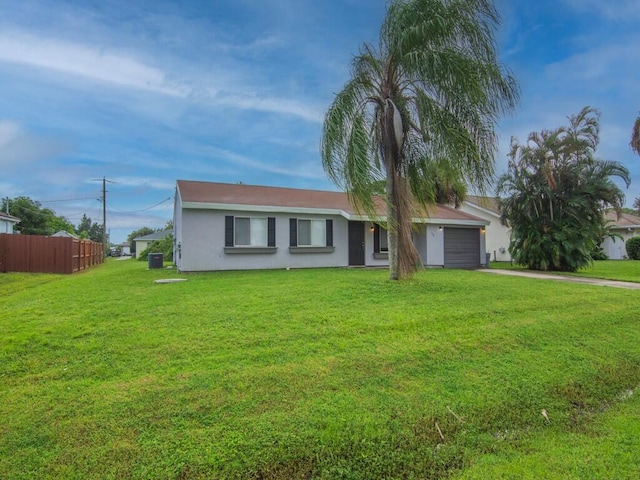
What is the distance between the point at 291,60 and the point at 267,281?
869cm

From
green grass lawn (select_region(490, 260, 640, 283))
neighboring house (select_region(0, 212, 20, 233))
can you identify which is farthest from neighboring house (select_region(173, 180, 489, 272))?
neighboring house (select_region(0, 212, 20, 233))

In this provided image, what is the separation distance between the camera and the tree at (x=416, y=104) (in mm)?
7582

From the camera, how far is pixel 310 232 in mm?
14602

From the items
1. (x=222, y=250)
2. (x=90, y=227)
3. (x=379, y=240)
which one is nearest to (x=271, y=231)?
(x=222, y=250)

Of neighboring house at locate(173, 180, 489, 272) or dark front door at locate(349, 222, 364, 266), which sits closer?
neighboring house at locate(173, 180, 489, 272)

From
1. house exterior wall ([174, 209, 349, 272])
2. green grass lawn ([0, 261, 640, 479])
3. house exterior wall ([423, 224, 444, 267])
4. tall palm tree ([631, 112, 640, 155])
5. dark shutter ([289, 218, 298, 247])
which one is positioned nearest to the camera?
green grass lawn ([0, 261, 640, 479])

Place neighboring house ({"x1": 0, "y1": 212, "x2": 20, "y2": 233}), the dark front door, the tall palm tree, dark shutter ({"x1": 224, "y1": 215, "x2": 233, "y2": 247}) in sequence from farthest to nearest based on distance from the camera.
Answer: neighboring house ({"x1": 0, "y1": 212, "x2": 20, "y2": 233})
the dark front door
the tall palm tree
dark shutter ({"x1": 224, "y1": 215, "x2": 233, "y2": 247})

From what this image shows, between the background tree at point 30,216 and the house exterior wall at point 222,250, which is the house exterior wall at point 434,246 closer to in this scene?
the house exterior wall at point 222,250

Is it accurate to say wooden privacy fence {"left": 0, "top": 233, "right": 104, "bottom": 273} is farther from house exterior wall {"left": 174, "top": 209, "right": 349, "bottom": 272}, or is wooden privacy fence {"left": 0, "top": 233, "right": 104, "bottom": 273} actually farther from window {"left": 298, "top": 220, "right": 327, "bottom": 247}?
window {"left": 298, "top": 220, "right": 327, "bottom": 247}

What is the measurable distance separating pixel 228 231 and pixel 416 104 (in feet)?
26.6

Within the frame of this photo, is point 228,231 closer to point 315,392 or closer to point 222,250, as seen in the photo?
point 222,250

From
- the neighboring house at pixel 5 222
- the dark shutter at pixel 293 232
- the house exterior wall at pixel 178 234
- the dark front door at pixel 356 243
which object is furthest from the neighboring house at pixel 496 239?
the neighboring house at pixel 5 222

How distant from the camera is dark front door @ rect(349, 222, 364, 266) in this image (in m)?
15.4

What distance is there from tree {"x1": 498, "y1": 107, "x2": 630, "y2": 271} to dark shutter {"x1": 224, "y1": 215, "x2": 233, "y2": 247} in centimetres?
1216
